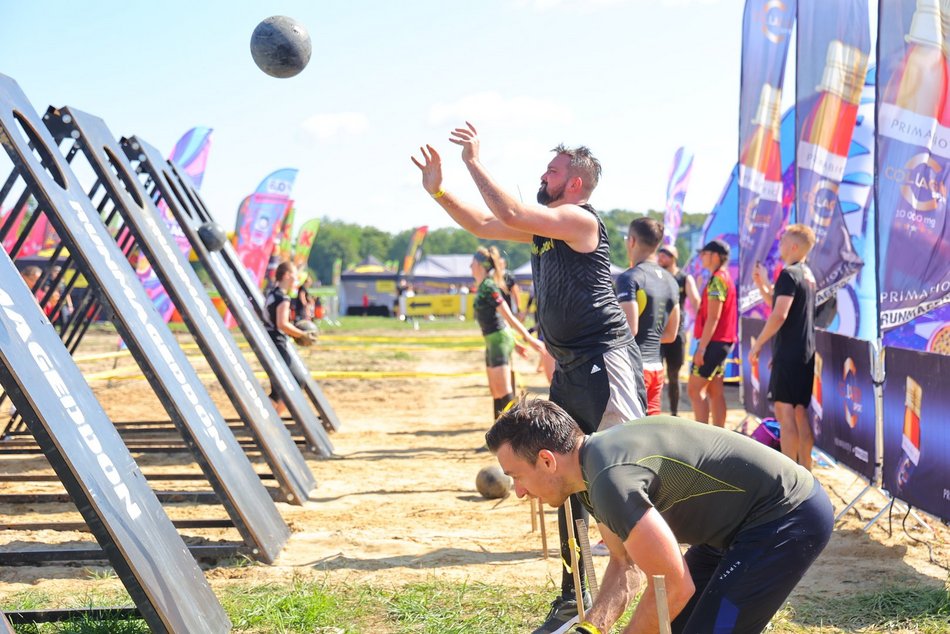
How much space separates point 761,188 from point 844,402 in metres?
4.83

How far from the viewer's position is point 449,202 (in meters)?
4.24

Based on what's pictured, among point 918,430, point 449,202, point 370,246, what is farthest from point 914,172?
point 370,246

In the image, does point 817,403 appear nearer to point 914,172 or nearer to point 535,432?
point 914,172

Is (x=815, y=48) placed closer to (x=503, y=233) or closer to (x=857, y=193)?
(x=857, y=193)

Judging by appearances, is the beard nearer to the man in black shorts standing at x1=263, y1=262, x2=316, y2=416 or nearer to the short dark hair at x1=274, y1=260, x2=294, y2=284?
the man in black shorts standing at x1=263, y1=262, x2=316, y2=416

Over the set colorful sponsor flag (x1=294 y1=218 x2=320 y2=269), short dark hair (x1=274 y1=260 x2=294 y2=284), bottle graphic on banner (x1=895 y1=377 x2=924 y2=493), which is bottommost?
colorful sponsor flag (x1=294 y1=218 x2=320 y2=269)

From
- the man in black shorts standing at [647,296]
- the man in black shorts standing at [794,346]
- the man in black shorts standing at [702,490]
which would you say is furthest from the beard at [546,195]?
the man in black shorts standing at [794,346]

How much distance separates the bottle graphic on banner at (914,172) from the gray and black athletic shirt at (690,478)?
3.77 meters

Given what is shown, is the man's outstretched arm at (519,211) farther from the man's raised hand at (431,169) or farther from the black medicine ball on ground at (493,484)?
the black medicine ball on ground at (493,484)

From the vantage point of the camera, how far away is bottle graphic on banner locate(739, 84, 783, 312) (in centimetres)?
1155

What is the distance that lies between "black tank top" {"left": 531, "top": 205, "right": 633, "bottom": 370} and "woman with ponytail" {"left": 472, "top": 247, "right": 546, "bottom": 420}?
455 cm

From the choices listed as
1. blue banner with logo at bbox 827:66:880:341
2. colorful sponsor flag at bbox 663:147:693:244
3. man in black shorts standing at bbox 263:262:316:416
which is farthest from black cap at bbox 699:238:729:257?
colorful sponsor flag at bbox 663:147:693:244

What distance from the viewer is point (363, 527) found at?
6.90 metres

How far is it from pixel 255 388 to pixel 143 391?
8.47 m
